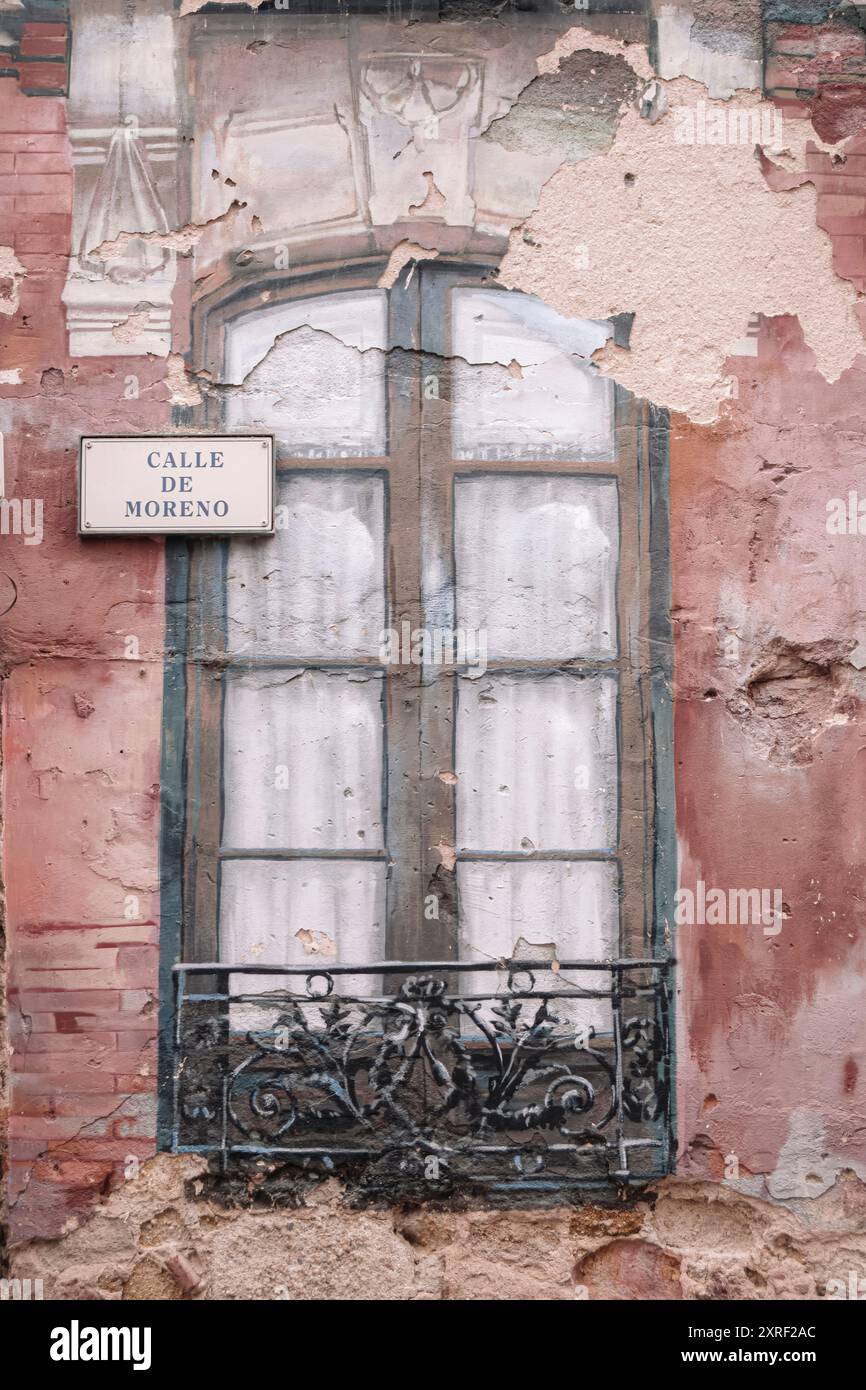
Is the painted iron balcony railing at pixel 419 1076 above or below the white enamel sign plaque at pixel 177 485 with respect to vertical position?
below

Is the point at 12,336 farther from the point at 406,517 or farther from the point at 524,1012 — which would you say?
the point at 524,1012

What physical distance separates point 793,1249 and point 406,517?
2288mm

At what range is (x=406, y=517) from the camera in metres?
3.16

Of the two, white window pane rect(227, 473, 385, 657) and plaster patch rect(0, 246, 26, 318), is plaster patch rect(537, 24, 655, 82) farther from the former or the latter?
plaster patch rect(0, 246, 26, 318)

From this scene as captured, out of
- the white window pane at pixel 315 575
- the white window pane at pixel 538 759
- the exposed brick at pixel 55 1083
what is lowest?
the exposed brick at pixel 55 1083

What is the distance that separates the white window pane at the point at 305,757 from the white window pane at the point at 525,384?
31.0 inches

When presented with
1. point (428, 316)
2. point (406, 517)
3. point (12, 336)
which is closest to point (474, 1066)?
point (406, 517)

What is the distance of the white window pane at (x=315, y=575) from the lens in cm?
314

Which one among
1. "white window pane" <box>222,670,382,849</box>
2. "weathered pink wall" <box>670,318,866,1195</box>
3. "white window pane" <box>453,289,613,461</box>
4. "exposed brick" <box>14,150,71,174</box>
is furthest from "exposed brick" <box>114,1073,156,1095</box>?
"exposed brick" <box>14,150,71,174</box>

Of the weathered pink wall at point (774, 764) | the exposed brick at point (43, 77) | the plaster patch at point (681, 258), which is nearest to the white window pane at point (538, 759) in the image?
the weathered pink wall at point (774, 764)

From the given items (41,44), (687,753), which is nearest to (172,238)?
(41,44)

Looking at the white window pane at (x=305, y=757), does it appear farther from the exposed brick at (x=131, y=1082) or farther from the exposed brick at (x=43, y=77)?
the exposed brick at (x=43, y=77)

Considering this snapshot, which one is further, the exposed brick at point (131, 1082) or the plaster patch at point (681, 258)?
the plaster patch at point (681, 258)

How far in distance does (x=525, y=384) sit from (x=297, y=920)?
64.4 inches
